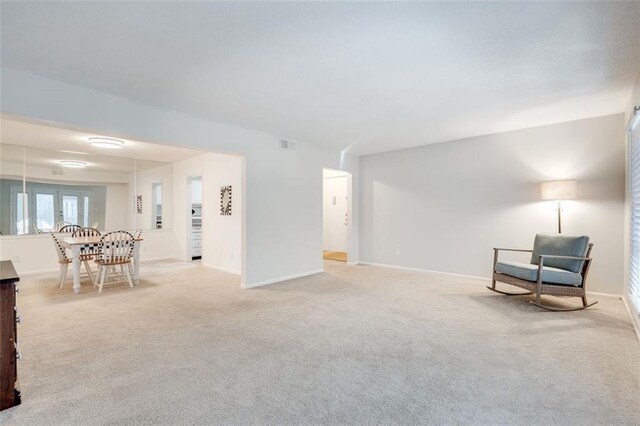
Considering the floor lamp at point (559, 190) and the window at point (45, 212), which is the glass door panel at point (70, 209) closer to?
the window at point (45, 212)

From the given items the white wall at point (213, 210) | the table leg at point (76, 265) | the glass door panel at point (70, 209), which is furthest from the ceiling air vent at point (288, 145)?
the glass door panel at point (70, 209)

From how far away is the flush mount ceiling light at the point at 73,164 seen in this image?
6041 mm

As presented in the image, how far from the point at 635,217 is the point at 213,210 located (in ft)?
20.7

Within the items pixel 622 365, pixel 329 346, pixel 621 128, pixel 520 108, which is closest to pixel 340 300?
pixel 329 346

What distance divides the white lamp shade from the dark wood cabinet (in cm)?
540

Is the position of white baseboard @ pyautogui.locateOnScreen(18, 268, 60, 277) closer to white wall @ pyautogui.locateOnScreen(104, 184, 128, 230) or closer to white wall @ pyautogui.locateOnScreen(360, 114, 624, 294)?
white wall @ pyautogui.locateOnScreen(104, 184, 128, 230)

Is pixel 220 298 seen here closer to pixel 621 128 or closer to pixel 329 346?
pixel 329 346

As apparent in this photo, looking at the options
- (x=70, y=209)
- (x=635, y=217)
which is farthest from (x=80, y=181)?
(x=635, y=217)

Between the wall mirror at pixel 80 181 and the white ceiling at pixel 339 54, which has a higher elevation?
the white ceiling at pixel 339 54

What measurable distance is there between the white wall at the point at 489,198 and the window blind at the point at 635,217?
62 cm

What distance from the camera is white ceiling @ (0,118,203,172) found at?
4.71 meters

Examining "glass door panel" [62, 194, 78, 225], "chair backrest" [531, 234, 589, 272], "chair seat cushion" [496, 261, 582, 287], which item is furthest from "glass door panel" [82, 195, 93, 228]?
"chair backrest" [531, 234, 589, 272]

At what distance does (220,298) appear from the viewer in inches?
154

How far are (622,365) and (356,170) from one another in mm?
4974
